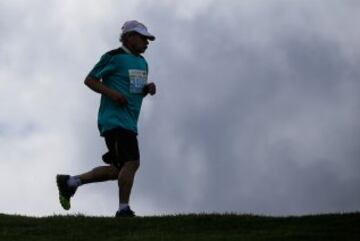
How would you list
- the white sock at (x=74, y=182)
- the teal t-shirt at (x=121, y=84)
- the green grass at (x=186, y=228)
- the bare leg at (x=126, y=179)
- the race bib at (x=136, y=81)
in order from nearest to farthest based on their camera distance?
the green grass at (x=186, y=228) < the bare leg at (x=126, y=179) < the teal t-shirt at (x=121, y=84) < the race bib at (x=136, y=81) < the white sock at (x=74, y=182)

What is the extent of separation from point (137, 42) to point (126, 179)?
189cm

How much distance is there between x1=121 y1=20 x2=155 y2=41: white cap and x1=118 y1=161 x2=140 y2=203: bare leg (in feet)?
5.65

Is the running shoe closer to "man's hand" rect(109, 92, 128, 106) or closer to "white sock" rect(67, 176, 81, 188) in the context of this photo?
"white sock" rect(67, 176, 81, 188)

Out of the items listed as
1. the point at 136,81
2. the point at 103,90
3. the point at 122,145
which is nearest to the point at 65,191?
the point at 122,145

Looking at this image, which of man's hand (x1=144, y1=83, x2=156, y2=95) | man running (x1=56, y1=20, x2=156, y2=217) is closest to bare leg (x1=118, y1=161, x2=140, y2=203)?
man running (x1=56, y1=20, x2=156, y2=217)

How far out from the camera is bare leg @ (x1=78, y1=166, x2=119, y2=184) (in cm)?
1427

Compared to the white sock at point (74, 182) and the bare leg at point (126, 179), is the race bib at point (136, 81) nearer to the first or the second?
the bare leg at point (126, 179)

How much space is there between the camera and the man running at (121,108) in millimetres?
13992

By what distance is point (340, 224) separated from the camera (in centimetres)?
1270

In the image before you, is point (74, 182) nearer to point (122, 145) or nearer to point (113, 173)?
point (113, 173)

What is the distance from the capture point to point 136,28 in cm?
1441

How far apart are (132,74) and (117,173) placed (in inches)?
51.8

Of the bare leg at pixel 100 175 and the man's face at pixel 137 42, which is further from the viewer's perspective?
the man's face at pixel 137 42

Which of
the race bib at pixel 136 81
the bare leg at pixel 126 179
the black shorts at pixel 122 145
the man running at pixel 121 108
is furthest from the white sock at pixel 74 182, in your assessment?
the race bib at pixel 136 81
